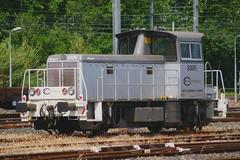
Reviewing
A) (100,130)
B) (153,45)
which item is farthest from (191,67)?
(100,130)

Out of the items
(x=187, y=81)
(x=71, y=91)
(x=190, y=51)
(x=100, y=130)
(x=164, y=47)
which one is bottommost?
(x=100, y=130)

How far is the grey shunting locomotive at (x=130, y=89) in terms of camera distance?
19.4 meters

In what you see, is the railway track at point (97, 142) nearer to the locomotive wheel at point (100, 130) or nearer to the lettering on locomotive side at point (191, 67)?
the locomotive wheel at point (100, 130)

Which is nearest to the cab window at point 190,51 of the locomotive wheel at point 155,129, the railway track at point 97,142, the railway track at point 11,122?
the locomotive wheel at point 155,129

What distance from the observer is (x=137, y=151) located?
14.5m

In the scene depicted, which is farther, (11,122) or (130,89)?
(11,122)

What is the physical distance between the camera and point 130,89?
20.4 metres

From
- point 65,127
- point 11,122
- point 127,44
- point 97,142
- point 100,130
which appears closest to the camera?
point 97,142

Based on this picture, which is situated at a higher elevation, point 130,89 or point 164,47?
point 164,47

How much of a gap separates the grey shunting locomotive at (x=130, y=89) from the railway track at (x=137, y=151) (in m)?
4.05

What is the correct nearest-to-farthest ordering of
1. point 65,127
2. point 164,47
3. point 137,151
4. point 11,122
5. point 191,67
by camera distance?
point 137,151 < point 65,127 < point 191,67 < point 164,47 < point 11,122

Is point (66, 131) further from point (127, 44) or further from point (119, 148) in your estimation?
point (119, 148)

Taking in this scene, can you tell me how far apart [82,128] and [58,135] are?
0.86 meters

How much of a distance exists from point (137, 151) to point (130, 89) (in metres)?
5.97
